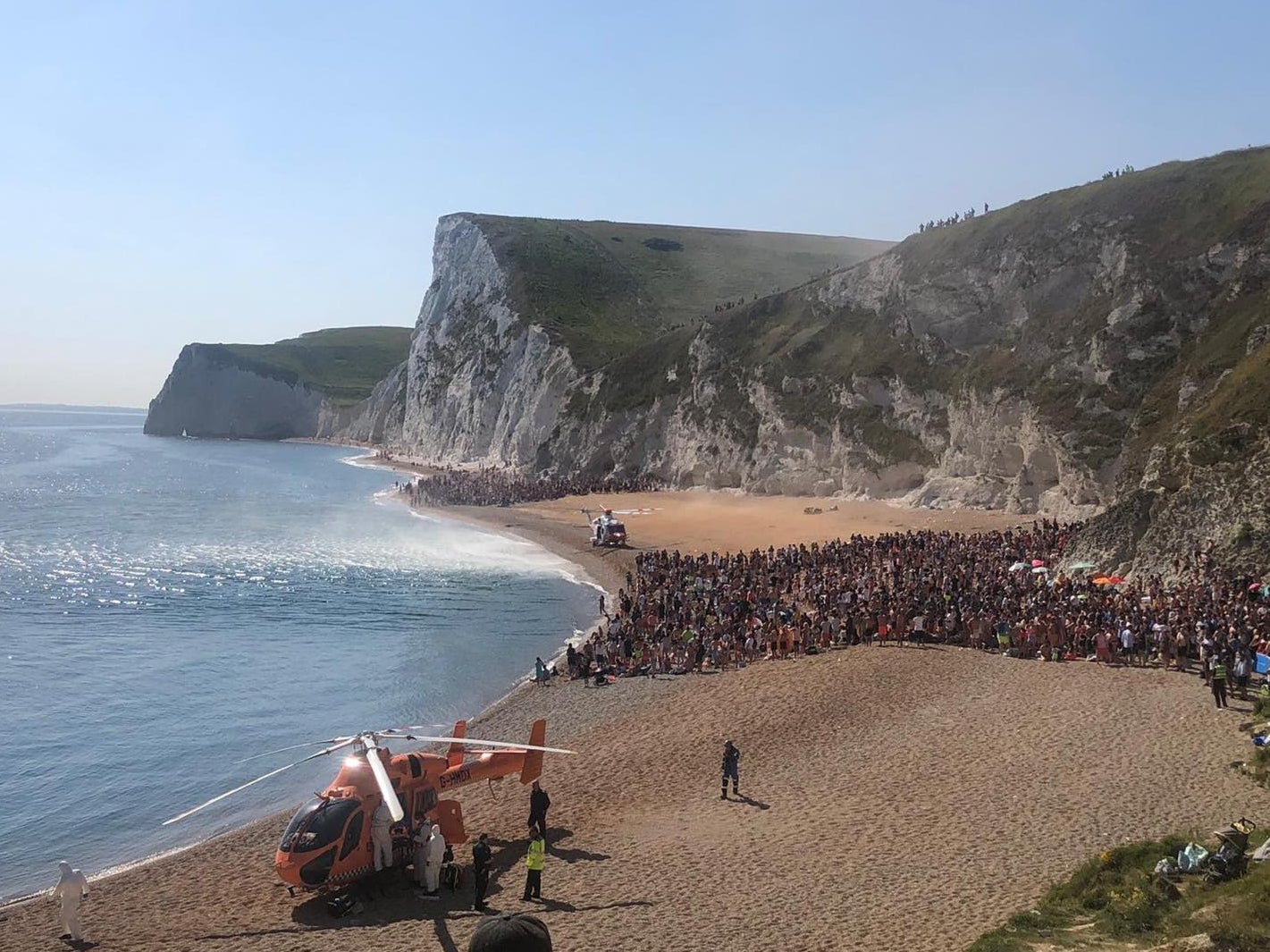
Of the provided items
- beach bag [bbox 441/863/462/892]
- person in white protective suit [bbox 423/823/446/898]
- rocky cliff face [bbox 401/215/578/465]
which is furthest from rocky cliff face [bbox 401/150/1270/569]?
person in white protective suit [bbox 423/823/446/898]

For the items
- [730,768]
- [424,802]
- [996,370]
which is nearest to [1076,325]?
[996,370]

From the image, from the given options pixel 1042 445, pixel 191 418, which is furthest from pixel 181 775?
pixel 191 418

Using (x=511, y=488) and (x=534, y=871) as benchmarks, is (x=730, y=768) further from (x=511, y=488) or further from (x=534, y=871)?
(x=511, y=488)

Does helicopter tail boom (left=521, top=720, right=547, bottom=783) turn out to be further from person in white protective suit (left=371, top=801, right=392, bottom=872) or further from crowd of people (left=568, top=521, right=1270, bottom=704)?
crowd of people (left=568, top=521, right=1270, bottom=704)

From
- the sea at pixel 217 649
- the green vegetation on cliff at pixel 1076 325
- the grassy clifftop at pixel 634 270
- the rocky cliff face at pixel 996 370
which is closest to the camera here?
the sea at pixel 217 649

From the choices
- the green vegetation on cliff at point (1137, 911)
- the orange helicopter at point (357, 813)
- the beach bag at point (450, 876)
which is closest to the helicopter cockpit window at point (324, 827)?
the orange helicopter at point (357, 813)

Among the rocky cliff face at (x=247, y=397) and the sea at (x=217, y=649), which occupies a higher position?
the rocky cliff face at (x=247, y=397)

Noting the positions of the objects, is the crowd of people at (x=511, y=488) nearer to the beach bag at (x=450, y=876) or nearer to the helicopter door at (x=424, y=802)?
the helicopter door at (x=424, y=802)
